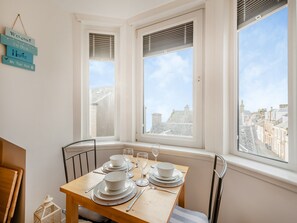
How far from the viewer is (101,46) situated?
203cm

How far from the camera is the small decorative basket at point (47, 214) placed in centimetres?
120

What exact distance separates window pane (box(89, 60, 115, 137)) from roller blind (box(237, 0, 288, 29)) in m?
1.59

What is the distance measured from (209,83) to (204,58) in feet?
1.02

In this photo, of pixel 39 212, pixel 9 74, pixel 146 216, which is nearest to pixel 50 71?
pixel 9 74

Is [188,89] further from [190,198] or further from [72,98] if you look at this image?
[72,98]

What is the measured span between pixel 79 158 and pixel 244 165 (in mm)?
1722

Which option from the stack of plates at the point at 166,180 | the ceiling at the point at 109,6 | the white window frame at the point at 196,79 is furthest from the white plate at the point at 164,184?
the ceiling at the point at 109,6

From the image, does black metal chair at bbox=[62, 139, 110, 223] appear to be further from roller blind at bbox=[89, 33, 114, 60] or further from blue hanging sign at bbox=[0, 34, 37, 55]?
roller blind at bbox=[89, 33, 114, 60]

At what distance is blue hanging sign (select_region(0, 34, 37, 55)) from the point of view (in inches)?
48.4

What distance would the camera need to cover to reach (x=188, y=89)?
5.74ft

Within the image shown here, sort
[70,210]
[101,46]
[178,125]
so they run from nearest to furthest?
[70,210]
[178,125]
[101,46]

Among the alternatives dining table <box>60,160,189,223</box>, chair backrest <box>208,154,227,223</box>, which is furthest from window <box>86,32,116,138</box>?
chair backrest <box>208,154,227,223</box>

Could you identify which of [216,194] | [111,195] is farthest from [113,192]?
[216,194]

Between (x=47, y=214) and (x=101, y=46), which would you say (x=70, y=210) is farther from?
(x=101, y=46)
